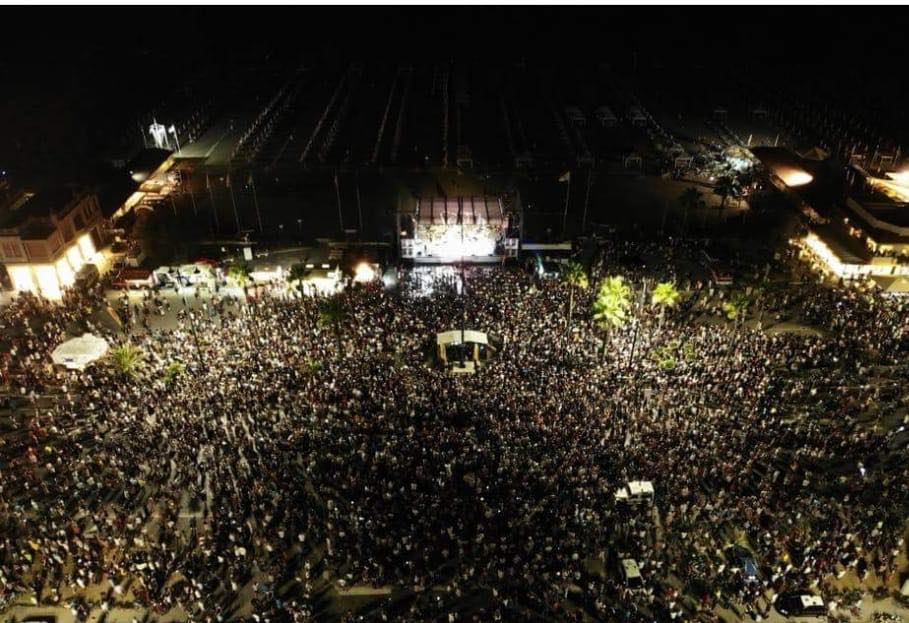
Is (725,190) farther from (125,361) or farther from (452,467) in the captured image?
(125,361)

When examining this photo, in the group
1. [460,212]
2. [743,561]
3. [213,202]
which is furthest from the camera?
[213,202]

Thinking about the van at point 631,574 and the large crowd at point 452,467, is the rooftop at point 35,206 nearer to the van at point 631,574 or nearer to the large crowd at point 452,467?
the large crowd at point 452,467

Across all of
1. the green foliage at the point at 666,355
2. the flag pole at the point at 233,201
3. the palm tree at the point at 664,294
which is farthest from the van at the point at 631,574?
the flag pole at the point at 233,201

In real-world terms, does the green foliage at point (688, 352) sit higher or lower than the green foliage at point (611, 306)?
lower

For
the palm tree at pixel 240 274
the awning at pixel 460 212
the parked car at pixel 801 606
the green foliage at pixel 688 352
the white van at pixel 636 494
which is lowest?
the parked car at pixel 801 606

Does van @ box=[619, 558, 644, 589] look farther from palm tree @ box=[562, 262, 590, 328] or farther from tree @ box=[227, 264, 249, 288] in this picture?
tree @ box=[227, 264, 249, 288]

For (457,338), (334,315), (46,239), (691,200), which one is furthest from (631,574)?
(46,239)

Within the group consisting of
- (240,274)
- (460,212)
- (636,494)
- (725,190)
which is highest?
(460,212)
